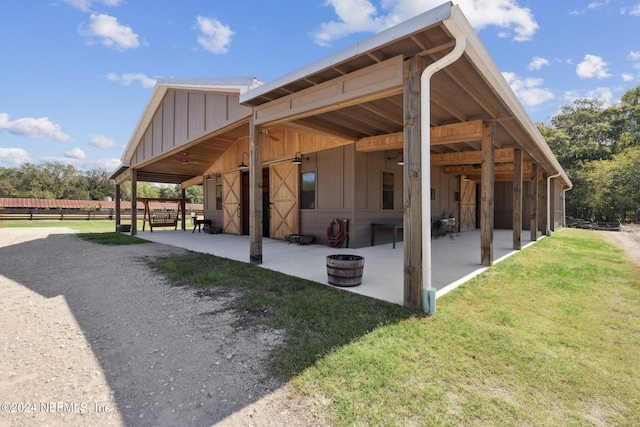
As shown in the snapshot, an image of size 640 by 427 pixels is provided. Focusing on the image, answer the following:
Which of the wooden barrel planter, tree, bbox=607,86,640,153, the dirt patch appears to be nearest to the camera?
the wooden barrel planter

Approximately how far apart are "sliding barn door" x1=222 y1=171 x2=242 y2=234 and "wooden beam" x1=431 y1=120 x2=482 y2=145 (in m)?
7.08

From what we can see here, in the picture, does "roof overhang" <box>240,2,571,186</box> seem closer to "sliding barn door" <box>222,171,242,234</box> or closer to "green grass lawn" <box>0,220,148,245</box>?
"sliding barn door" <box>222,171,242,234</box>

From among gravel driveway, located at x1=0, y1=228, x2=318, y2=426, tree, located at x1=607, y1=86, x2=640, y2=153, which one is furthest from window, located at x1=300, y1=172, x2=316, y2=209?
tree, located at x1=607, y1=86, x2=640, y2=153

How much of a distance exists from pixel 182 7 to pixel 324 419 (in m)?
9.17

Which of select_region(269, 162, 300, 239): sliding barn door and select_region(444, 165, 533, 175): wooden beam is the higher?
select_region(444, 165, 533, 175): wooden beam

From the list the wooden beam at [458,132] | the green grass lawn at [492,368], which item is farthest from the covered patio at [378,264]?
the wooden beam at [458,132]

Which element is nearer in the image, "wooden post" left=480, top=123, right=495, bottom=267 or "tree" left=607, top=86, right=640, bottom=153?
"wooden post" left=480, top=123, right=495, bottom=267

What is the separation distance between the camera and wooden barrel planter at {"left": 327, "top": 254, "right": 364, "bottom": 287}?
377 cm

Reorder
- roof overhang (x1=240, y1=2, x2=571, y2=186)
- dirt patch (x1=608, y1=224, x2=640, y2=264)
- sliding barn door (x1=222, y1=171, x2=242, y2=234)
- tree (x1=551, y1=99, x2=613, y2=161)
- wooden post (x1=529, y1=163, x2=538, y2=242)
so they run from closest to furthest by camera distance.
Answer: roof overhang (x1=240, y1=2, x2=571, y2=186) → dirt patch (x1=608, y1=224, x2=640, y2=264) → wooden post (x1=529, y1=163, x2=538, y2=242) → sliding barn door (x1=222, y1=171, x2=242, y2=234) → tree (x1=551, y1=99, x2=613, y2=161)

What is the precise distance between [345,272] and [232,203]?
8249 mm

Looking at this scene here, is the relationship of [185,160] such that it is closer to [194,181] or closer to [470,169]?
[194,181]

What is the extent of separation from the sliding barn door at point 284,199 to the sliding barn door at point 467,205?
801 centimetres

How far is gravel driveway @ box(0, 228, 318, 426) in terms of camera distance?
61.5 inches

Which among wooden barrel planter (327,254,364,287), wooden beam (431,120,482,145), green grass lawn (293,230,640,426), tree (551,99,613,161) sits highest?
tree (551,99,613,161)
